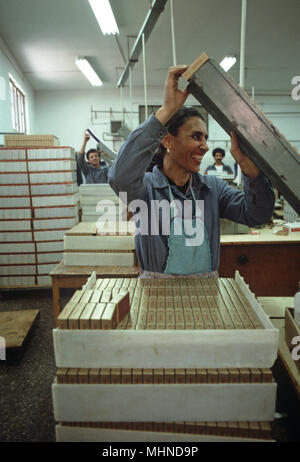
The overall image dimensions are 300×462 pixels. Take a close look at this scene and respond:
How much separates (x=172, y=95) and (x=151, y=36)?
6.82 meters

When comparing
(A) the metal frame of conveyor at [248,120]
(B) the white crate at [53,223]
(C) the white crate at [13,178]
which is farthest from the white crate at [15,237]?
(A) the metal frame of conveyor at [248,120]

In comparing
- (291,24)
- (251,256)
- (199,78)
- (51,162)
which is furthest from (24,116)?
(199,78)

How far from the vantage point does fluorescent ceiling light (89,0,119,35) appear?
4.45 m

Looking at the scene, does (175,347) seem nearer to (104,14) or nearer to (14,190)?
(14,190)

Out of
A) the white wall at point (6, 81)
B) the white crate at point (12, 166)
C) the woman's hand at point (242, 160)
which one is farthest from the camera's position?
the white wall at point (6, 81)

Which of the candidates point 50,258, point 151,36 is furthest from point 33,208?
point 151,36

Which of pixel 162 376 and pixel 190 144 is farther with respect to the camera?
pixel 190 144

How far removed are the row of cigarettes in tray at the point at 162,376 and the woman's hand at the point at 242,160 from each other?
28.5 inches

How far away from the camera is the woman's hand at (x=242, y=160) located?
3.69ft

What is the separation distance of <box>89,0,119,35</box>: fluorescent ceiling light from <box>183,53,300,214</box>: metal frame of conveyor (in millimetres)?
4345

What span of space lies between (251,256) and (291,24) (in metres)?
5.47

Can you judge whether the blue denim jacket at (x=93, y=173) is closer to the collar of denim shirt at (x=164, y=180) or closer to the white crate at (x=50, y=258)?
the white crate at (x=50, y=258)

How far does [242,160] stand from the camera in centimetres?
120

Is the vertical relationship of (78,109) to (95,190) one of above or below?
above
